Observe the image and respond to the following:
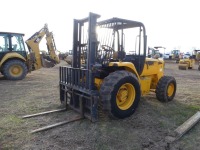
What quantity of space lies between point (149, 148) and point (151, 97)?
3424 mm

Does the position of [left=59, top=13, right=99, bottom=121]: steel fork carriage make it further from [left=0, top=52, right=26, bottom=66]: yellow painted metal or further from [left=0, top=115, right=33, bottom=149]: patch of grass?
[left=0, top=52, right=26, bottom=66]: yellow painted metal

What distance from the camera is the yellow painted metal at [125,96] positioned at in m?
5.07

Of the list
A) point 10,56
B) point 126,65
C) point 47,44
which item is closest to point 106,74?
point 126,65

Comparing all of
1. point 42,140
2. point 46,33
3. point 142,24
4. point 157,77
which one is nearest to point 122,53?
point 142,24

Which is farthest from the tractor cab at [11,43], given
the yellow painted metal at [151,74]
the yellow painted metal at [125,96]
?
the yellow painted metal at [125,96]

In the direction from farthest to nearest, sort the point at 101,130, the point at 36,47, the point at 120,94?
the point at 36,47
the point at 120,94
the point at 101,130

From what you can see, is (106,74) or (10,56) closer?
(106,74)

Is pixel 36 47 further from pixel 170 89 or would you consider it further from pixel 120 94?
pixel 120 94

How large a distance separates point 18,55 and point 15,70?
0.83 meters

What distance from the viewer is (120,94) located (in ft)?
16.6

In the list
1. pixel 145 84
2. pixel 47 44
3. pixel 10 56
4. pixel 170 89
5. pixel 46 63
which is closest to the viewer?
pixel 145 84

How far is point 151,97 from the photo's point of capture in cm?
715

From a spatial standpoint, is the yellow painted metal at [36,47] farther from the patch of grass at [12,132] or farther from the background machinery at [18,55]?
the patch of grass at [12,132]

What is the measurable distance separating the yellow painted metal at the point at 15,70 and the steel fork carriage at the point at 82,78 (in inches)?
263
